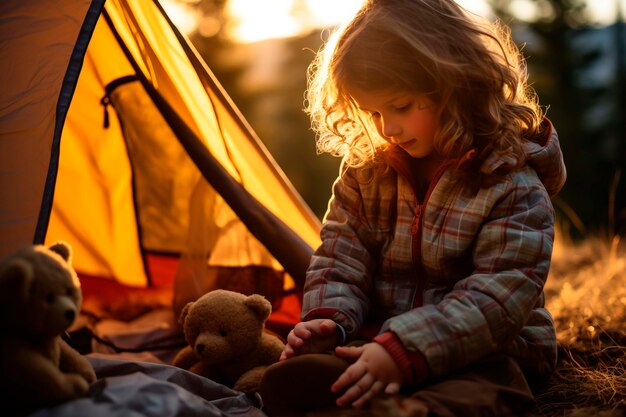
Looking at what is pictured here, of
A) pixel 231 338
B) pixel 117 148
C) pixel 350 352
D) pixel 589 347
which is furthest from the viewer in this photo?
pixel 117 148

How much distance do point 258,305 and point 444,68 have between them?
83cm

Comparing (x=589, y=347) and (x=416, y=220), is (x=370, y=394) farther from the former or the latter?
(x=589, y=347)

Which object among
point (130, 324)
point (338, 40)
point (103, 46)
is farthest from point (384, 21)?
point (130, 324)

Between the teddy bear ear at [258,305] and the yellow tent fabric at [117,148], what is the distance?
52 centimetres

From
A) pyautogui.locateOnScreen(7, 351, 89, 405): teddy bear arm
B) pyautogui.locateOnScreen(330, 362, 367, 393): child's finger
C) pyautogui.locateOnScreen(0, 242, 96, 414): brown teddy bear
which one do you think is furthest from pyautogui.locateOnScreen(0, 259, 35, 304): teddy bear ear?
Answer: pyautogui.locateOnScreen(330, 362, 367, 393): child's finger

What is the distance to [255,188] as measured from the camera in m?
2.50

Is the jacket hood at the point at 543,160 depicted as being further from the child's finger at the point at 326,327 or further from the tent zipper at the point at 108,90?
the tent zipper at the point at 108,90

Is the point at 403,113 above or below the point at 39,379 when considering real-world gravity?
above

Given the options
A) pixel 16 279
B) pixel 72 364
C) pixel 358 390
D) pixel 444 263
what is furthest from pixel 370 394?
pixel 16 279

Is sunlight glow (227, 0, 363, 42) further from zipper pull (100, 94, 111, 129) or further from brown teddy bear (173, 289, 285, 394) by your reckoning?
brown teddy bear (173, 289, 285, 394)

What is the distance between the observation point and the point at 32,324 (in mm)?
1390

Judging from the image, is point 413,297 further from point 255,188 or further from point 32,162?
point 32,162

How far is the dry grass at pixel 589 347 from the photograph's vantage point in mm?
1858

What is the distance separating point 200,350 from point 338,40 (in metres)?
0.96
